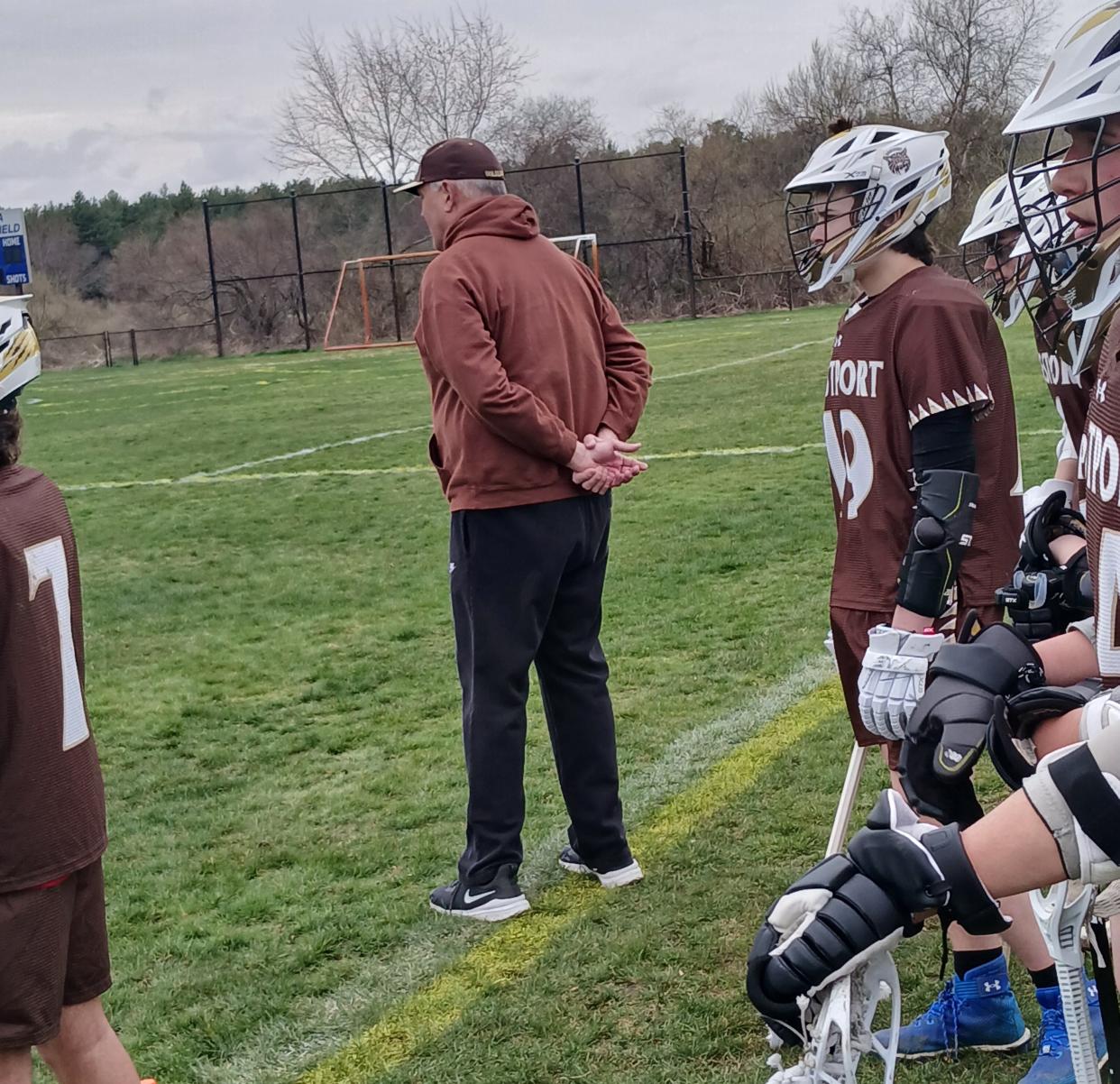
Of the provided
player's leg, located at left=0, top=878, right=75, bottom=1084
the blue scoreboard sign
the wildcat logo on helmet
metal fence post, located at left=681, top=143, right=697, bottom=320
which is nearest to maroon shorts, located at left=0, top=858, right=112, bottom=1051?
player's leg, located at left=0, top=878, right=75, bottom=1084

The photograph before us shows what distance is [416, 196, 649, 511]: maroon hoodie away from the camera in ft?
12.9

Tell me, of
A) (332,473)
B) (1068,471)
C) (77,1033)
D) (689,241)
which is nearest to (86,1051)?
(77,1033)

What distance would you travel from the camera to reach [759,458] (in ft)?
39.7

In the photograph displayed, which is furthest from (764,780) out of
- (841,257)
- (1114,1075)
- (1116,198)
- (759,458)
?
(759,458)

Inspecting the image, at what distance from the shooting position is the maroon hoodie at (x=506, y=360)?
3.93m

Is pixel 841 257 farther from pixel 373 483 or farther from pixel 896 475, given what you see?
pixel 373 483

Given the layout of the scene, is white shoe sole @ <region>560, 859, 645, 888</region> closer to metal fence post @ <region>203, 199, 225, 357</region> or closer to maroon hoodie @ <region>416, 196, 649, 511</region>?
maroon hoodie @ <region>416, 196, 649, 511</region>

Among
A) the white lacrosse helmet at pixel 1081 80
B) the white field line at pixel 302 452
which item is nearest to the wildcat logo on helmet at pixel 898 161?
the white lacrosse helmet at pixel 1081 80

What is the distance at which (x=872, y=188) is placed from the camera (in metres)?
3.38

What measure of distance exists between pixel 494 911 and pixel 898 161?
7.78 ft

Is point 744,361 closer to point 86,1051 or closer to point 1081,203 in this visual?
point 86,1051

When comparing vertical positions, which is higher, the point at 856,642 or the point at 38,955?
the point at 856,642

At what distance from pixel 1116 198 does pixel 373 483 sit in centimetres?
1081

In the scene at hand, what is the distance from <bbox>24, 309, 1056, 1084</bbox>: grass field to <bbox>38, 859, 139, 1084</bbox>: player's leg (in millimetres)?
608
